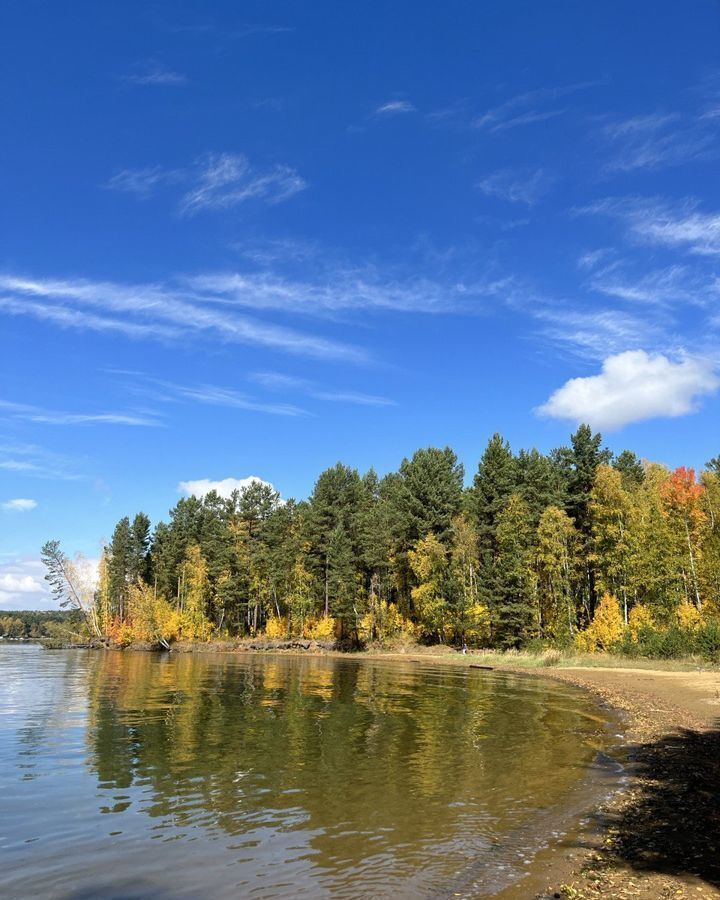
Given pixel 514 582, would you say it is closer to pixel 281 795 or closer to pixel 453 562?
pixel 453 562

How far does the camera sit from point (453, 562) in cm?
7531

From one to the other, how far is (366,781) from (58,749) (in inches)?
410

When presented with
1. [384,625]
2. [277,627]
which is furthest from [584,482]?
[277,627]

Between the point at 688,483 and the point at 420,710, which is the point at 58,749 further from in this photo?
the point at 688,483

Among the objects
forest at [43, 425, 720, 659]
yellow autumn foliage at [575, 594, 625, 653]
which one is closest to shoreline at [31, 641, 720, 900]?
forest at [43, 425, 720, 659]

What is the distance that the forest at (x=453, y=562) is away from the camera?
57.7m

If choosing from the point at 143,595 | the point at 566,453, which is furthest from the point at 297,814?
the point at 143,595

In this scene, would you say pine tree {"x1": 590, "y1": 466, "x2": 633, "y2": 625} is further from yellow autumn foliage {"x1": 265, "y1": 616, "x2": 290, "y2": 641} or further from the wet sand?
yellow autumn foliage {"x1": 265, "y1": 616, "x2": 290, "y2": 641}

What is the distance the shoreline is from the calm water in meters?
0.77

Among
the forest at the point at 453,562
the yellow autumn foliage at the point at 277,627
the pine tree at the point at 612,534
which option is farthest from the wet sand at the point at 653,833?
the yellow autumn foliage at the point at 277,627

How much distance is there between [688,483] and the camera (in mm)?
67562

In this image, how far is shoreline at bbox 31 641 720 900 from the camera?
8742 millimetres

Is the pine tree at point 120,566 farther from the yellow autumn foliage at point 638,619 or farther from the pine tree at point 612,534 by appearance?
the yellow autumn foliage at point 638,619

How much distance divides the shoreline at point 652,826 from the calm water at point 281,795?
772 millimetres
